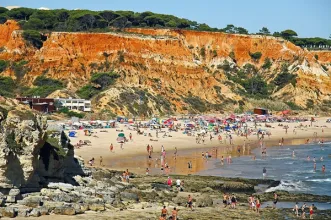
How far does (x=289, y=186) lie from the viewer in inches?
1185

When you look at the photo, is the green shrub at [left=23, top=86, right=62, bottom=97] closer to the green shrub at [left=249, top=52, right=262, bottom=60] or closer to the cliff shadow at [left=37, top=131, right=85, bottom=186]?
the green shrub at [left=249, top=52, right=262, bottom=60]

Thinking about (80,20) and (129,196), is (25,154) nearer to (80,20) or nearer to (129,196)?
(129,196)

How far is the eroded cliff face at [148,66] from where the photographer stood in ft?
233

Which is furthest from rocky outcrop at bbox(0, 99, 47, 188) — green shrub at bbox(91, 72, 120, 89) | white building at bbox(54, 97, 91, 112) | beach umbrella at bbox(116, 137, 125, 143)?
green shrub at bbox(91, 72, 120, 89)

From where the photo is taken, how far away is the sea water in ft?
100

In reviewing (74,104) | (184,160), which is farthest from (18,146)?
(74,104)

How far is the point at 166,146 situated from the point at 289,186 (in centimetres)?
1817

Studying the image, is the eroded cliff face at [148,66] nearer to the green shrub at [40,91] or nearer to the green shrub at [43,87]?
the green shrub at [43,87]

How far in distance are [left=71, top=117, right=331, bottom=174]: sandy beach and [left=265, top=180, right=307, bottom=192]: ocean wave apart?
6.13 meters

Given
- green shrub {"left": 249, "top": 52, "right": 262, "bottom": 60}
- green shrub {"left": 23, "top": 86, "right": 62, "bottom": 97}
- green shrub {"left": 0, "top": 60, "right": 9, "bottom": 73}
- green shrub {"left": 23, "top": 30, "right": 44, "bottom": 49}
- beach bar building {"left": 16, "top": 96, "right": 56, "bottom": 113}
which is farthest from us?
green shrub {"left": 249, "top": 52, "right": 262, "bottom": 60}

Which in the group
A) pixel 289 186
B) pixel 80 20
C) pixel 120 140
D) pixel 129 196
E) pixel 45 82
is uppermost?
pixel 80 20

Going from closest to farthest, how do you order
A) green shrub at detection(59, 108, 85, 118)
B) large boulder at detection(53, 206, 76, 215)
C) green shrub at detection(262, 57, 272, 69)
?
large boulder at detection(53, 206, 76, 215) → green shrub at detection(59, 108, 85, 118) → green shrub at detection(262, 57, 272, 69)

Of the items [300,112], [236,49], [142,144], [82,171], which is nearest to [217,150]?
[142,144]

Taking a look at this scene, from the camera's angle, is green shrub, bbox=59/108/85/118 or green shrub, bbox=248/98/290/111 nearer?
green shrub, bbox=59/108/85/118
